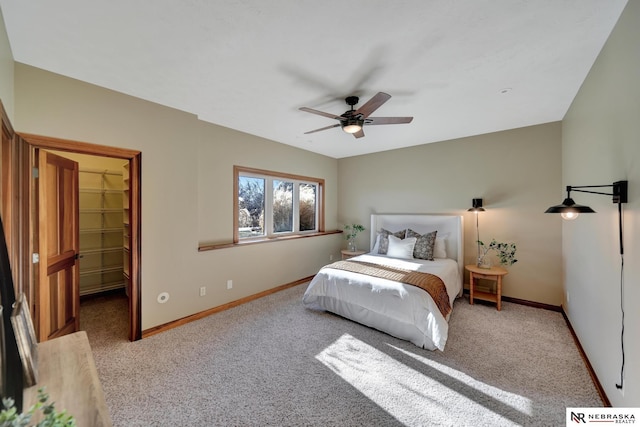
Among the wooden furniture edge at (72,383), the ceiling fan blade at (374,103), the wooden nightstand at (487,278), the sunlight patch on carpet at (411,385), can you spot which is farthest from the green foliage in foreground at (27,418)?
the wooden nightstand at (487,278)

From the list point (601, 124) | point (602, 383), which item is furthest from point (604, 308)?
point (601, 124)

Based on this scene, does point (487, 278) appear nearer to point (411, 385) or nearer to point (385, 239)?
point (385, 239)

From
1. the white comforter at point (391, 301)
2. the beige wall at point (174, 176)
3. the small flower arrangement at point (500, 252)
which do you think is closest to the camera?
the beige wall at point (174, 176)

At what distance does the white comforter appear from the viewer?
2.46 metres

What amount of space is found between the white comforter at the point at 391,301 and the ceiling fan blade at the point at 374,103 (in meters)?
1.80

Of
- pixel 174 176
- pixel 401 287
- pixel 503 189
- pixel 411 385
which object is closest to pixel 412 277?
pixel 401 287

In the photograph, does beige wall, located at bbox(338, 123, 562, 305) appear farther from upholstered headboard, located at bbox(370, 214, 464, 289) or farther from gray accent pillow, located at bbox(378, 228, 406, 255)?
gray accent pillow, located at bbox(378, 228, 406, 255)

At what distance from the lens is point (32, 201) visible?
2113 mm

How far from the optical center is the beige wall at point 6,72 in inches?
63.2

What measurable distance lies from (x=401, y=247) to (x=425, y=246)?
1.16ft

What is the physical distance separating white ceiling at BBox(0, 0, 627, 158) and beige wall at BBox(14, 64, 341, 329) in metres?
0.20

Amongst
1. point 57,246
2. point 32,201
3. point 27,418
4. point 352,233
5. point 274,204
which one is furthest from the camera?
point 352,233

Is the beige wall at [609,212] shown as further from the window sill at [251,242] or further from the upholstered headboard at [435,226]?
the window sill at [251,242]

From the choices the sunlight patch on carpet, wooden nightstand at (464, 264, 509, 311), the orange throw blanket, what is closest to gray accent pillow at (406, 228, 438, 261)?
wooden nightstand at (464, 264, 509, 311)
